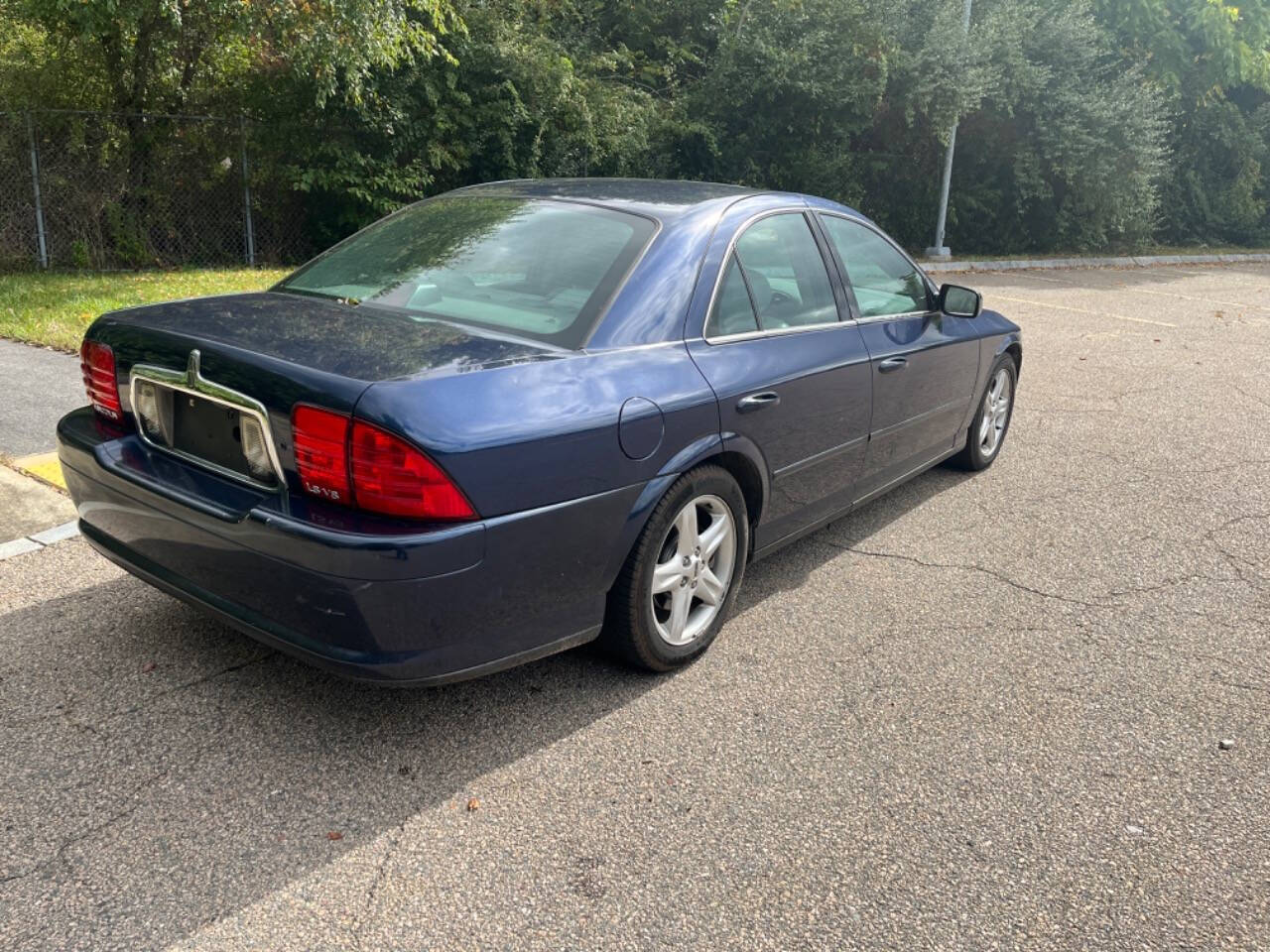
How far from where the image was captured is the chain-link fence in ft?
42.0

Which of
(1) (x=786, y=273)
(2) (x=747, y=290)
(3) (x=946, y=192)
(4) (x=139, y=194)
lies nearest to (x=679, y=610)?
(2) (x=747, y=290)

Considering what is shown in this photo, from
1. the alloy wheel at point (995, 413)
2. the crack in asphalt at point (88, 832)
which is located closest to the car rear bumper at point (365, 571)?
the crack in asphalt at point (88, 832)

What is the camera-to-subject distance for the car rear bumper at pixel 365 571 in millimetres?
2633

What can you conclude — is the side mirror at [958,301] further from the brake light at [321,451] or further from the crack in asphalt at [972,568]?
the brake light at [321,451]

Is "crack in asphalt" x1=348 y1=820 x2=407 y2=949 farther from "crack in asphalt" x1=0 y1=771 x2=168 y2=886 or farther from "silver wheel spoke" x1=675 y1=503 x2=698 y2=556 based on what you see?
"silver wheel spoke" x1=675 y1=503 x2=698 y2=556

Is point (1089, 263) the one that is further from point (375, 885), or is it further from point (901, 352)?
point (375, 885)

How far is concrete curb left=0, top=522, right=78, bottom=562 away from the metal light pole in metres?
16.6

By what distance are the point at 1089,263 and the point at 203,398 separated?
67.5 ft

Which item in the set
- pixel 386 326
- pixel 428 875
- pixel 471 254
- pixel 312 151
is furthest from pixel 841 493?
pixel 312 151

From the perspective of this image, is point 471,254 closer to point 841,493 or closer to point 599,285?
point 599,285

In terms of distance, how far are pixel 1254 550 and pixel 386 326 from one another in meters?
4.02

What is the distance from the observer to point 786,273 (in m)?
4.07

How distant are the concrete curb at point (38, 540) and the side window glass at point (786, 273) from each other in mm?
2850

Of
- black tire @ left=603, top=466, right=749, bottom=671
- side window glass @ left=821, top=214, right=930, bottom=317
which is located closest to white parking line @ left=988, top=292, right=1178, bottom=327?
side window glass @ left=821, top=214, right=930, bottom=317
